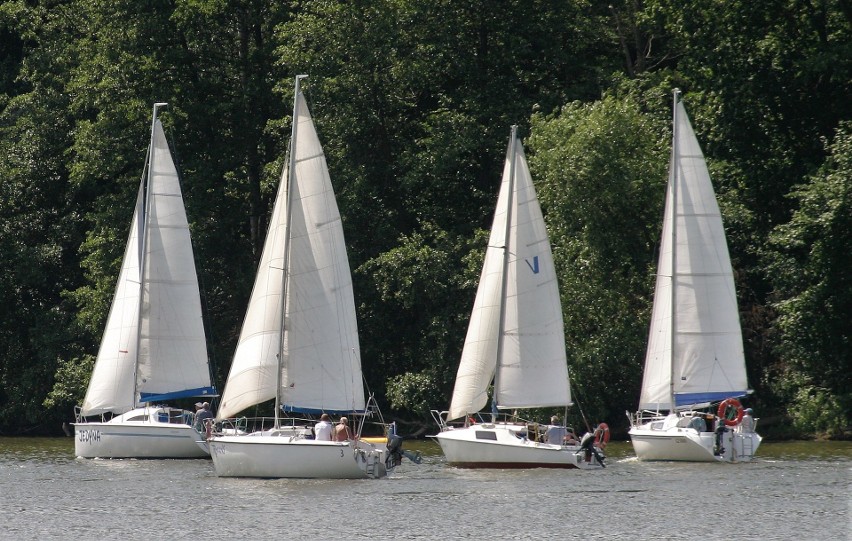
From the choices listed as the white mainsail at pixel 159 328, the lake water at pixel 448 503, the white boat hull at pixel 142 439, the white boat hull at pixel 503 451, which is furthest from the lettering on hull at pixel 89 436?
the white boat hull at pixel 503 451

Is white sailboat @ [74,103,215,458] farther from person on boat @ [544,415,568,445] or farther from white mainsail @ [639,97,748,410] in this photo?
white mainsail @ [639,97,748,410]

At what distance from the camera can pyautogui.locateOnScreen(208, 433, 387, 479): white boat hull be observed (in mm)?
37781

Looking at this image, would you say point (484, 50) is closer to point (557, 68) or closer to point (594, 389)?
point (557, 68)

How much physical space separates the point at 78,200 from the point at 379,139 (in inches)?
547

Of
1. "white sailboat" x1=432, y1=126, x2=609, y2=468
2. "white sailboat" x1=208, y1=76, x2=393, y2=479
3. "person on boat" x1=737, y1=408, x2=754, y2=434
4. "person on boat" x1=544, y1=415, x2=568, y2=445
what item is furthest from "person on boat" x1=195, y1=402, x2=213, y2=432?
"person on boat" x1=737, y1=408, x2=754, y2=434

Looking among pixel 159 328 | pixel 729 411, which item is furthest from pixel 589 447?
pixel 159 328

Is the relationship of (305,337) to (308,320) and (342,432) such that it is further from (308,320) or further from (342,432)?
(342,432)

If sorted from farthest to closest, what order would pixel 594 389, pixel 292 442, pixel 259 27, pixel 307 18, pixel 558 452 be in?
pixel 259 27
pixel 307 18
pixel 594 389
pixel 558 452
pixel 292 442

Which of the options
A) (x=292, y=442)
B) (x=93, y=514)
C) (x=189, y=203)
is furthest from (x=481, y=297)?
(x=189, y=203)

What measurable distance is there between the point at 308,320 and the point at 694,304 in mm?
12922

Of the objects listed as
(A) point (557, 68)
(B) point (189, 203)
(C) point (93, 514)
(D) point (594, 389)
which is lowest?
(C) point (93, 514)

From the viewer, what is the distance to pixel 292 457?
1489 inches

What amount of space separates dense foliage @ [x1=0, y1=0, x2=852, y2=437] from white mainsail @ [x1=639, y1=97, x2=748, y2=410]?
427 cm

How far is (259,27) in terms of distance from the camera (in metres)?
63.3
